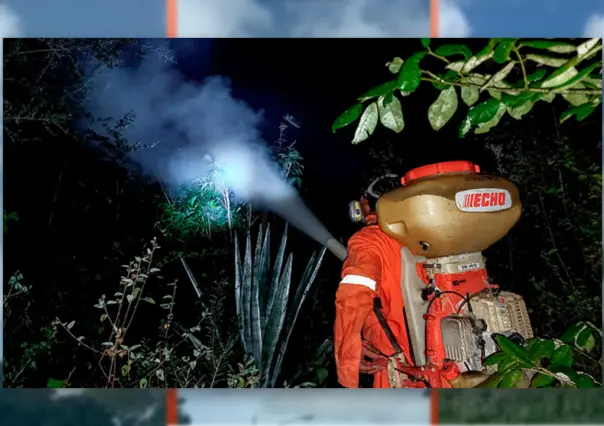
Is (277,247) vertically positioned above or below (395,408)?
above

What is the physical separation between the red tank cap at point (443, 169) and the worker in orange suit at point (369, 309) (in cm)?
24

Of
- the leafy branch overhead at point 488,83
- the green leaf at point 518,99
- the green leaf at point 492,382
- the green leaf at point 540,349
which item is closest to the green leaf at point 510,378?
the green leaf at point 492,382

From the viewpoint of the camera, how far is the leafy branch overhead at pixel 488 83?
6.15ft

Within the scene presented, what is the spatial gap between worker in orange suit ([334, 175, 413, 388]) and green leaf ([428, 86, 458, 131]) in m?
0.44

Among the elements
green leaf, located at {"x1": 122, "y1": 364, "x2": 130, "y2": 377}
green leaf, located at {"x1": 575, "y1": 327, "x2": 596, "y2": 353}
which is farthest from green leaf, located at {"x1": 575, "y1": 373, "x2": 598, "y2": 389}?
green leaf, located at {"x1": 122, "y1": 364, "x2": 130, "y2": 377}

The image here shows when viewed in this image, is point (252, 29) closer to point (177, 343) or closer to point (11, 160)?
point (11, 160)

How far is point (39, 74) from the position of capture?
8.11 feet

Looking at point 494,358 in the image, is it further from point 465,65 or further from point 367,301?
point 465,65

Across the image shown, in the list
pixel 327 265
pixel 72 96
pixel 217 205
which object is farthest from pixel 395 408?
pixel 72 96

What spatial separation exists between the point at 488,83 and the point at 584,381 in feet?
3.67

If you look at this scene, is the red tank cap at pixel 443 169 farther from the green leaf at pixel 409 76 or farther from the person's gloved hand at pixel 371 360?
the person's gloved hand at pixel 371 360

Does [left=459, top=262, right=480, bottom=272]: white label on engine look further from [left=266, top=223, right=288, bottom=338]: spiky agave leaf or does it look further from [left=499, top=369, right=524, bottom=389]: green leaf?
[left=266, top=223, right=288, bottom=338]: spiky agave leaf

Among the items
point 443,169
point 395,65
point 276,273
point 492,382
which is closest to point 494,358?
point 492,382

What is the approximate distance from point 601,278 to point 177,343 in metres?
1.59
